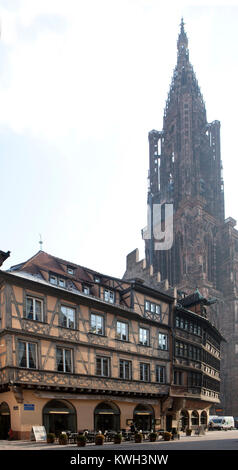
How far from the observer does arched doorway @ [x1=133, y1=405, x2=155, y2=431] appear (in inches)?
1291

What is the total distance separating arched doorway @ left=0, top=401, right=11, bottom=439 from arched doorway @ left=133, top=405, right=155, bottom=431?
10070mm

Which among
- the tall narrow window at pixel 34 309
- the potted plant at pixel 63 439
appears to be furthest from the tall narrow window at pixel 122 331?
the potted plant at pixel 63 439

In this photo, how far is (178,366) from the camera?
1451 inches

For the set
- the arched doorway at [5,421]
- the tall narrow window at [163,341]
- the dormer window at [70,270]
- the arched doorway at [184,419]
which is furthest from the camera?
the arched doorway at [184,419]

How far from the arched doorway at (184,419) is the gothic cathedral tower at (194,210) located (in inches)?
810

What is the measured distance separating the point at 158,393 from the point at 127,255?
103 ft

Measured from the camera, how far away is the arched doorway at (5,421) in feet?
83.9

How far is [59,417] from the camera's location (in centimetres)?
2697

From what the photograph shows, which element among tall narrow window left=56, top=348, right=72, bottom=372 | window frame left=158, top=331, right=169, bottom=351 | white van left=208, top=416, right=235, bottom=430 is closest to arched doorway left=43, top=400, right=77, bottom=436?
tall narrow window left=56, top=348, right=72, bottom=372

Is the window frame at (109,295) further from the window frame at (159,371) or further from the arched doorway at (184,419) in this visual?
the arched doorway at (184,419)

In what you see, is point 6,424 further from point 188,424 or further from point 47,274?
point 188,424

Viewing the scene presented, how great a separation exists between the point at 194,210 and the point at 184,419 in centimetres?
4421

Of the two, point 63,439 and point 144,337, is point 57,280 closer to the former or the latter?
point 144,337

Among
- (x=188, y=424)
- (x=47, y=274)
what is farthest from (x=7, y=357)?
(x=188, y=424)
